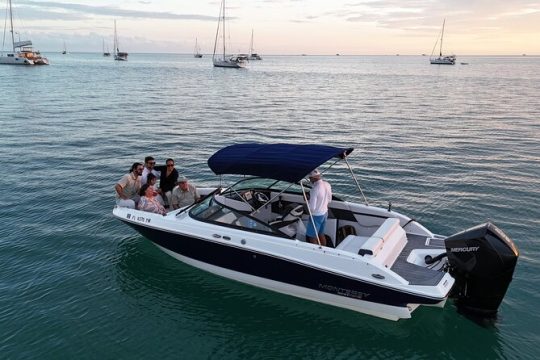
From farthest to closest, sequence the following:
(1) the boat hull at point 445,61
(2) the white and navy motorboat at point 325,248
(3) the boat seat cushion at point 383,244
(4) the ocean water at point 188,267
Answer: (1) the boat hull at point 445,61
(3) the boat seat cushion at point 383,244
(4) the ocean water at point 188,267
(2) the white and navy motorboat at point 325,248

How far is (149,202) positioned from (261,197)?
8.55ft

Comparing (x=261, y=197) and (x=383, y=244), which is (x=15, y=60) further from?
(x=383, y=244)

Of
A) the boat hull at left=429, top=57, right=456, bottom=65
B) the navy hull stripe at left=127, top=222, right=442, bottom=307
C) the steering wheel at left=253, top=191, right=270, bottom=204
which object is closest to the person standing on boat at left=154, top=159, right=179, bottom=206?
the navy hull stripe at left=127, top=222, right=442, bottom=307

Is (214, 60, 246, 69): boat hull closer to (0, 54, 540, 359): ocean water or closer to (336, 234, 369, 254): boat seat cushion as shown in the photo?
(0, 54, 540, 359): ocean water

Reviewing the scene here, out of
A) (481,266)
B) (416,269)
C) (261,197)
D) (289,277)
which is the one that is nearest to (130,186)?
(261,197)

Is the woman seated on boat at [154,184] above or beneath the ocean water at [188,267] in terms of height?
above

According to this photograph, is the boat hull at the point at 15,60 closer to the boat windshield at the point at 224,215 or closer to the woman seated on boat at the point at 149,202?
the woman seated on boat at the point at 149,202

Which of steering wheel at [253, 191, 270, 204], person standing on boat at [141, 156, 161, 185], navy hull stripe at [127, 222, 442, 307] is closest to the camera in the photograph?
navy hull stripe at [127, 222, 442, 307]

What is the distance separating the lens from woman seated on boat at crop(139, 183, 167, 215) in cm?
1003

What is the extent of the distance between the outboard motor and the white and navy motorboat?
0.02 metres

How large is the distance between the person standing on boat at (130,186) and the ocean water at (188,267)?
1251 mm

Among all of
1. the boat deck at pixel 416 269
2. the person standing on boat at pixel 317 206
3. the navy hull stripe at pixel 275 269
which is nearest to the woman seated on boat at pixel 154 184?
the navy hull stripe at pixel 275 269

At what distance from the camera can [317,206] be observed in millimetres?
8422

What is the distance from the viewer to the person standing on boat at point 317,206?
27.4ft
